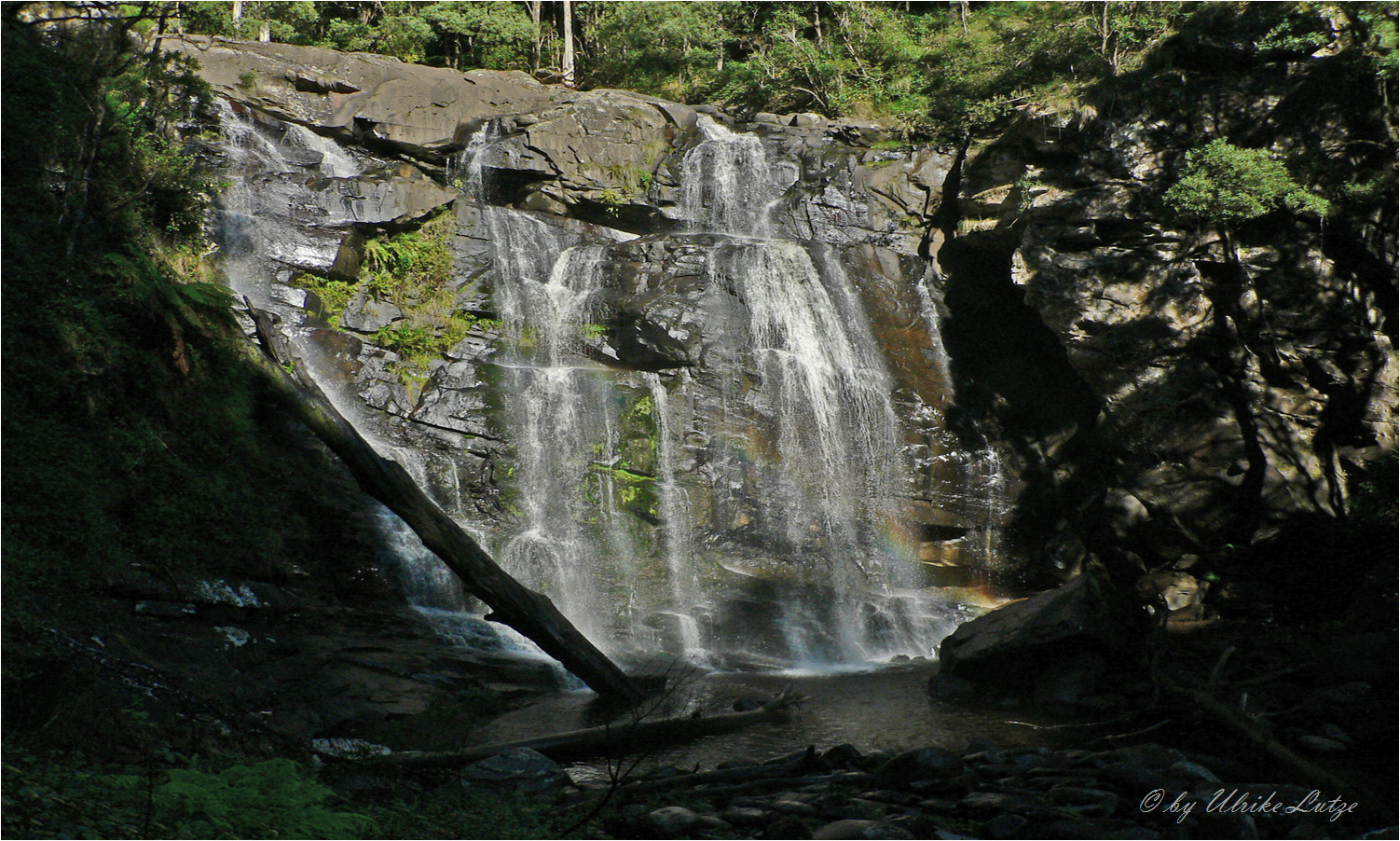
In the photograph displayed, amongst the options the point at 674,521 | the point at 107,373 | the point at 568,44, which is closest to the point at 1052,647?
the point at 674,521

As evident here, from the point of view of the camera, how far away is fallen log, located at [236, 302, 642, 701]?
26.4 feet

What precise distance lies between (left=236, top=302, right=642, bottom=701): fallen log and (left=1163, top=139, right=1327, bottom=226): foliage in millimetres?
10518

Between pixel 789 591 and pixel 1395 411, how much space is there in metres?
8.89

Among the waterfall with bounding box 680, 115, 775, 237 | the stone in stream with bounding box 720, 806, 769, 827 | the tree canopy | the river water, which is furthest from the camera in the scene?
the waterfall with bounding box 680, 115, 775, 237

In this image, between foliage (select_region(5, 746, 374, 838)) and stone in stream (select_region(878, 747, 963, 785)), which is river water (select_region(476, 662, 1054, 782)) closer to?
stone in stream (select_region(878, 747, 963, 785))

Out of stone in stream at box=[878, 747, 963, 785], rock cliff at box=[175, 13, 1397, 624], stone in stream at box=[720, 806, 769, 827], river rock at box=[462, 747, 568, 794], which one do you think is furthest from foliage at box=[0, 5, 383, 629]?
stone in stream at box=[878, 747, 963, 785]

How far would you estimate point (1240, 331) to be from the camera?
13.4m

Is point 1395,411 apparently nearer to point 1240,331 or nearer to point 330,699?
point 1240,331

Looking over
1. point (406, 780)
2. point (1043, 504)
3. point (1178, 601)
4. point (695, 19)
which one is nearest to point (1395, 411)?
point (1178, 601)

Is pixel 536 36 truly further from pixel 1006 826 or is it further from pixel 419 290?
pixel 1006 826

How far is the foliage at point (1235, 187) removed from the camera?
39.9ft

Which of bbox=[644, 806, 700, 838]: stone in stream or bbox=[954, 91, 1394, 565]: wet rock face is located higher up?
bbox=[954, 91, 1394, 565]: wet rock face

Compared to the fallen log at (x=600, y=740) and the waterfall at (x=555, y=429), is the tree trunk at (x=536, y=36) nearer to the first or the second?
the waterfall at (x=555, y=429)

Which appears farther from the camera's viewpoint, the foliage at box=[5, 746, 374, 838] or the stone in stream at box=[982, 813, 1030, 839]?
the stone in stream at box=[982, 813, 1030, 839]
